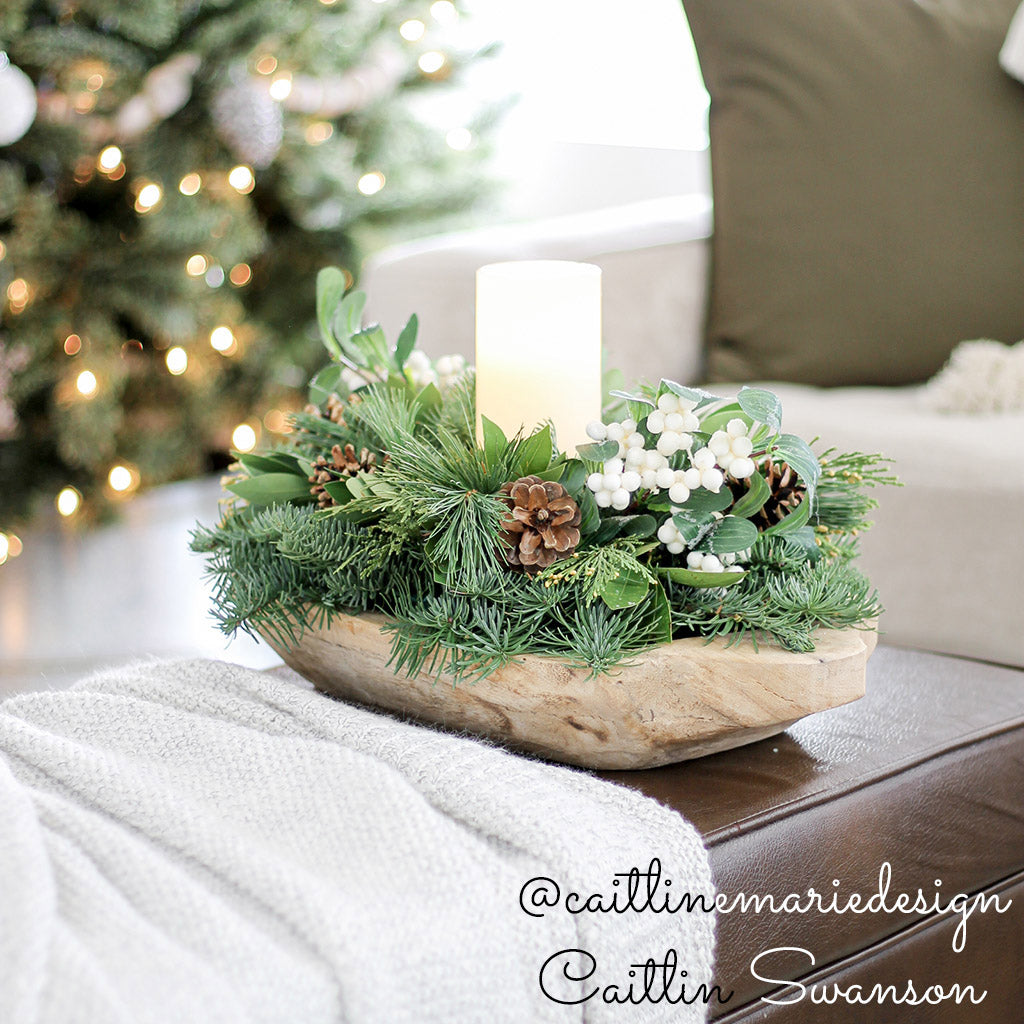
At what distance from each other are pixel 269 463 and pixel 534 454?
0.22 meters

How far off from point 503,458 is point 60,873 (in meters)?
0.30

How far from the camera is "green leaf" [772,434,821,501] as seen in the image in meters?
0.61

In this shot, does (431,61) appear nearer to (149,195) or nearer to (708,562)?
(149,195)

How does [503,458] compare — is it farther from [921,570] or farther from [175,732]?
[921,570]

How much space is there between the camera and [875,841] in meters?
0.63

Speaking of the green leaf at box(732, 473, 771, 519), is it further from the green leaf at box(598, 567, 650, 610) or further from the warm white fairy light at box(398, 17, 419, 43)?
the warm white fairy light at box(398, 17, 419, 43)

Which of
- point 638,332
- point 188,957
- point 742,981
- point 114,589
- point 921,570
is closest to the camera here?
point 188,957

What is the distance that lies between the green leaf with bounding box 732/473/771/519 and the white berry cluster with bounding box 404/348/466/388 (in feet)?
0.76

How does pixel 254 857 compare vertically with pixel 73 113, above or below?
below

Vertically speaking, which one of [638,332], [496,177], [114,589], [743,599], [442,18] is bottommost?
[114,589]

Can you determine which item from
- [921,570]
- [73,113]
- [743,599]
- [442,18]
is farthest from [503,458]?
[442,18]

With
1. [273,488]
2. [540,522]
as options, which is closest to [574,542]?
[540,522]

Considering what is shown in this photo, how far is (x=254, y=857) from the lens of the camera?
489 millimetres

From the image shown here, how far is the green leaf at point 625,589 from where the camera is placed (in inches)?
22.8
